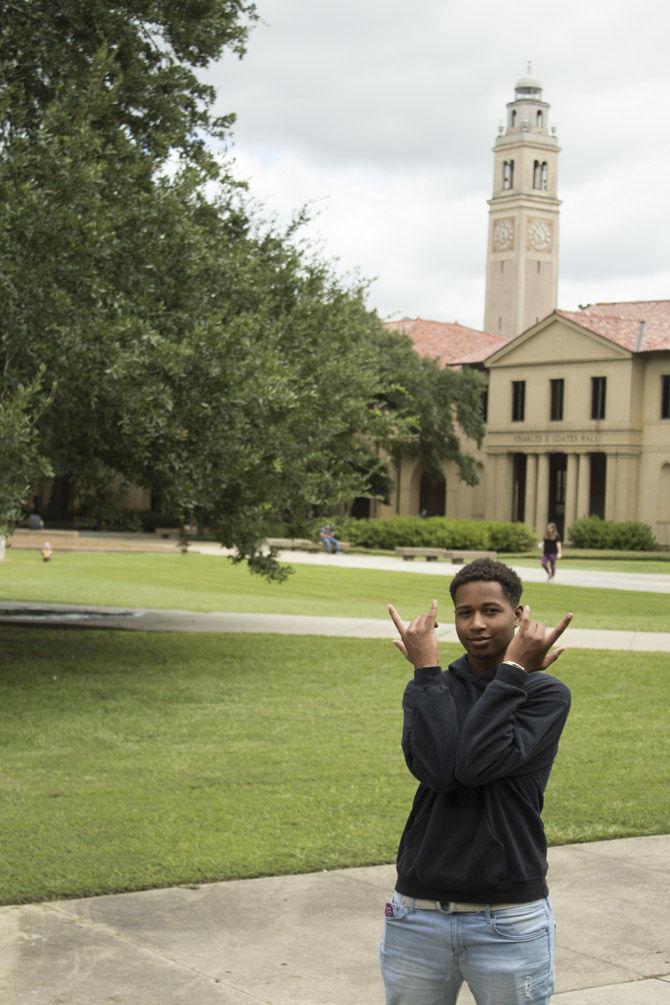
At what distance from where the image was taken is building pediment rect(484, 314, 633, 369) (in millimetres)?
62781

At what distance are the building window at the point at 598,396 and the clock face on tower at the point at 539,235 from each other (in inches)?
2245

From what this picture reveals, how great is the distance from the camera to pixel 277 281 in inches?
679

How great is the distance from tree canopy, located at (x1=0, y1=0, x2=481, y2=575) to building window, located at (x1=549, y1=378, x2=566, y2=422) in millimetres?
48564

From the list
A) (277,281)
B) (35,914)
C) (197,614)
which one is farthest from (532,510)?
(35,914)

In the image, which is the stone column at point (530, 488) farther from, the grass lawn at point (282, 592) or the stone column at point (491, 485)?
the grass lawn at point (282, 592)

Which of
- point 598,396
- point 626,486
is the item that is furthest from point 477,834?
point 598,396

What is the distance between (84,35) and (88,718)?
26.4 feet

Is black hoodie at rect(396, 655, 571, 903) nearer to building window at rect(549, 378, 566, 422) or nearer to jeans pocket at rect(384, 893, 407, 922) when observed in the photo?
jeans pocket at rect(384, 893, 407, 922)

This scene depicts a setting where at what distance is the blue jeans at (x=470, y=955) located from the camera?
355 centimetres

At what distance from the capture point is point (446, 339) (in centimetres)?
7738

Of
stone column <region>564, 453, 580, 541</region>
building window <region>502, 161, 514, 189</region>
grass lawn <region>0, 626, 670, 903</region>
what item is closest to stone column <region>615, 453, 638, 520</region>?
stone column <region>564, 453, 580, 541</region>

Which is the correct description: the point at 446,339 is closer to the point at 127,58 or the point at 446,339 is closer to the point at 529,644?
the point at 127,58

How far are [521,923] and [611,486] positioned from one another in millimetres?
60228

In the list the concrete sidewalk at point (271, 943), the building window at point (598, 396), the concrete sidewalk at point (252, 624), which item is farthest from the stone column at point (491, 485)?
the concrete sidewalk at point (271, 943)
